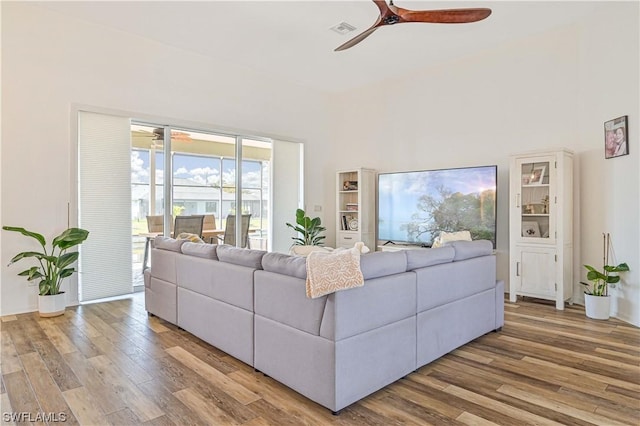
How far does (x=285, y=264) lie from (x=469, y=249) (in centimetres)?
171

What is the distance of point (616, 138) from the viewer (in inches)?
150

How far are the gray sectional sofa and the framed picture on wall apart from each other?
6.08 ft

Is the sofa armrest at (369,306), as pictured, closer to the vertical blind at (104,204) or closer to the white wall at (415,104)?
the white wall at (415,104)

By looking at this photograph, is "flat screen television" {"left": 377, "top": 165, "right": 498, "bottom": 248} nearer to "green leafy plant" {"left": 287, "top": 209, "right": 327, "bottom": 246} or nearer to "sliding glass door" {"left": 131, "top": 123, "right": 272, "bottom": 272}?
"green leafy plant" {"left": 287, "top": 209, "right": 327, "bottom": 246}

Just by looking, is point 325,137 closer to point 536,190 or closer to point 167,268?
point 536,190

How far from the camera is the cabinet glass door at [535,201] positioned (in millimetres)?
4258

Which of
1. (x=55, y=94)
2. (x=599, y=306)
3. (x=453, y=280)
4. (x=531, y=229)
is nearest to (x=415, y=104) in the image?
(x=531, y=229)

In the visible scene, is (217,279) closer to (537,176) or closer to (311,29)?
(311,29)

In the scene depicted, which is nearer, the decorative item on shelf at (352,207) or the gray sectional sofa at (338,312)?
the gray sectional sofa at (338,312)

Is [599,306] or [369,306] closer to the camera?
[369,306]

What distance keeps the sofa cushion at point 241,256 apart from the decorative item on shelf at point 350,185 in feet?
12.4

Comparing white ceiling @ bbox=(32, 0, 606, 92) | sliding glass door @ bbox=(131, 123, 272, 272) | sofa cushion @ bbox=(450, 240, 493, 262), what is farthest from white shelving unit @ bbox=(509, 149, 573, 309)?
sliding glass door @ bbox=(131, 123, 272, 272)

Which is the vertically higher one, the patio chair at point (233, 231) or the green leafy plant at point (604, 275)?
the patio chair at point (233, 231)

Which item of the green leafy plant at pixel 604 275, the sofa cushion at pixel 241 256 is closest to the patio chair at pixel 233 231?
the sofa cushion at pixel 241 256
